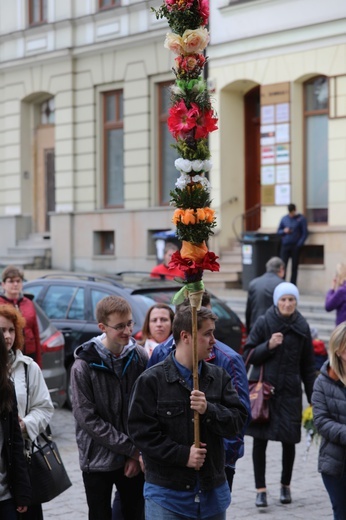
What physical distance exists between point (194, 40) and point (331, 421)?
111 inches

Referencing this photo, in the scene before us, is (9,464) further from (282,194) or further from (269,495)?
(282,194)

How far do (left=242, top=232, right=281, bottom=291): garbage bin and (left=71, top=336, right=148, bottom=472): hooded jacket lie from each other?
1520cm

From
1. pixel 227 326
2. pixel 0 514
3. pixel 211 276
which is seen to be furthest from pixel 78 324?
pixel 211 276

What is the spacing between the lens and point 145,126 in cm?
2602

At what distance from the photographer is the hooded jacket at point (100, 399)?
6.23m

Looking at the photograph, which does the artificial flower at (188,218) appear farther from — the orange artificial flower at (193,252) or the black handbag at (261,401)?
the black handbag at (261,401)

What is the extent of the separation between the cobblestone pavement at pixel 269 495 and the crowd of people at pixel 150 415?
160 centimetres

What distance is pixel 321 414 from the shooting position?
7.02m

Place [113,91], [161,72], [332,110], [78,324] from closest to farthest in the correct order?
[78,324] → [332,110] → [161,72] → [113,91]

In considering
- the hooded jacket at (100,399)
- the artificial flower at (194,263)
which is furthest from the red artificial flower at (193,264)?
the hooded jacket at (100,399)

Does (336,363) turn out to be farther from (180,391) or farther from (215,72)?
(215,72)

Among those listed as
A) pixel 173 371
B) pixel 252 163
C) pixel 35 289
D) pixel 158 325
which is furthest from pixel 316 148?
pixel 173 371

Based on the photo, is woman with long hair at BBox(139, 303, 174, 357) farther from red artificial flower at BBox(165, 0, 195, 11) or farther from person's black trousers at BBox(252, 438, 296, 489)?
red artificial flower at BBox(165, 0, 195, 11)

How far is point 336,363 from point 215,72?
17.6 meters
